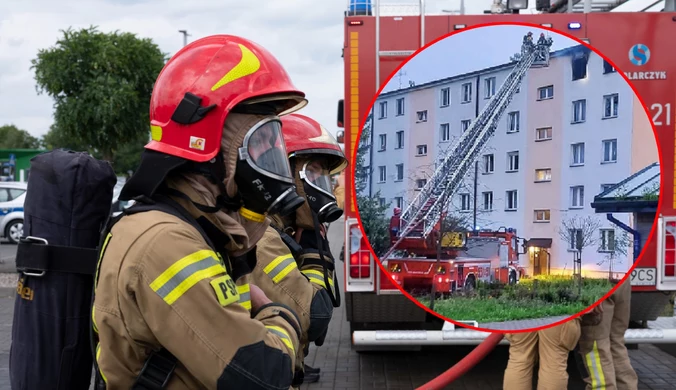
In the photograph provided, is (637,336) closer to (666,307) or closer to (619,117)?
(666,307)

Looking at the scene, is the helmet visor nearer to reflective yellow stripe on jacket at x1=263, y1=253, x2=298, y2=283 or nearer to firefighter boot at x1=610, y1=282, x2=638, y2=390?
reflective yellow stripe on jacket at x1=263, y1=253, x2=298, y2=283

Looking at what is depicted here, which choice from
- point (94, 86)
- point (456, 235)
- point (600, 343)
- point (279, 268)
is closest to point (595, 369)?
point (600, 343)

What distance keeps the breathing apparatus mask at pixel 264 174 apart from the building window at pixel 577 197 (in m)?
1.37

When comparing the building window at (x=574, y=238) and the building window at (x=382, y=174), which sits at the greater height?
the building window at (x=382, y=174)

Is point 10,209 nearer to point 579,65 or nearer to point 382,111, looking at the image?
point 382,111

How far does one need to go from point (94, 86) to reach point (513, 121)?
15322mm

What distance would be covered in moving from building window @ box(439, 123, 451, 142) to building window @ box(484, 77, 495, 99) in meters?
0.19

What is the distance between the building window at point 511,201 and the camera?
3041mm

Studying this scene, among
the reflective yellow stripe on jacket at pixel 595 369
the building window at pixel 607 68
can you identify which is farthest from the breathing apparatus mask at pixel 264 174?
the reflective yellow stripe on jacket at pixel 595 369

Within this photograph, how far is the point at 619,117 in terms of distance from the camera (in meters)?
3.01

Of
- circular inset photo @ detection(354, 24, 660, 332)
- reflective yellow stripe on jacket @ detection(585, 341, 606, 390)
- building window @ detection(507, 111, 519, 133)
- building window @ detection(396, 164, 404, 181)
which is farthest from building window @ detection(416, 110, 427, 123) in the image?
reflective yellow stripe on jacket @ detection(585, 341, 606, 390)

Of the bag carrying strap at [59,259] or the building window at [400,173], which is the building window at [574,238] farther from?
the bag carrying strap at [59,259]

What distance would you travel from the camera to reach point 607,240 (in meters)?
3.04

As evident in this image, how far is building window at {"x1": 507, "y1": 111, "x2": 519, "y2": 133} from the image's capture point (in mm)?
3006
